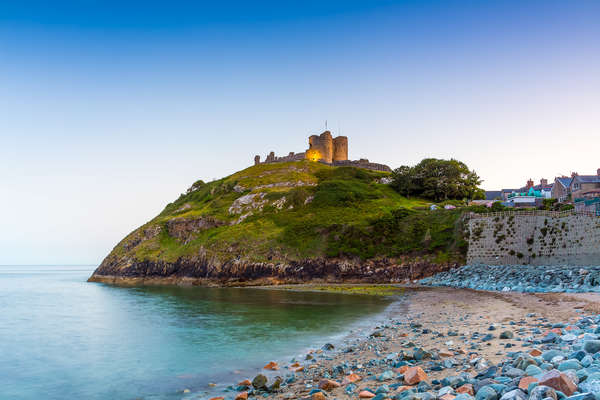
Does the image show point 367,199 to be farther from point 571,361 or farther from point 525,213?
point 571,361

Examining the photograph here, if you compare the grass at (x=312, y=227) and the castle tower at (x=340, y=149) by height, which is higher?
the castle tower at (x=340, y=149)

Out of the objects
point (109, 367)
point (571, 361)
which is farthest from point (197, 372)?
point (571, 361)

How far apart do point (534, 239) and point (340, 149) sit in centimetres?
11283

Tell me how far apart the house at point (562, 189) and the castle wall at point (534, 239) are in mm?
41181

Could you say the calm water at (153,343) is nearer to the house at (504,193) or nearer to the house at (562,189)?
the house at (562,189)

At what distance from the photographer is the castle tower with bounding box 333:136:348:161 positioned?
507ft

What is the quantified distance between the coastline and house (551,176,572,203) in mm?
69306

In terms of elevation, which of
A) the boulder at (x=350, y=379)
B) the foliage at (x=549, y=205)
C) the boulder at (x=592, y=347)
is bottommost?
the boulder at (x=350, y=379)

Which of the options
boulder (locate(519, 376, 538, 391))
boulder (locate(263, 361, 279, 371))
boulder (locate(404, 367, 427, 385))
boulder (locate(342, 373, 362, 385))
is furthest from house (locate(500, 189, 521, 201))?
boulder (locate(519, 376, 538, 391))

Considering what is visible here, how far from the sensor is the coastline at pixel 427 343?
36.6ft

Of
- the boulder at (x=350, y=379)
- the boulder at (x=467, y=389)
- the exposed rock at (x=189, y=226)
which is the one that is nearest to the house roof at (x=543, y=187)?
the exposed rock at (x=189, y=226)

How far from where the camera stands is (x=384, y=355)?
14320 mm

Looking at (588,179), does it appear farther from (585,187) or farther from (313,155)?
(313,155)

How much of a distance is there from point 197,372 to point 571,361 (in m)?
12.8
